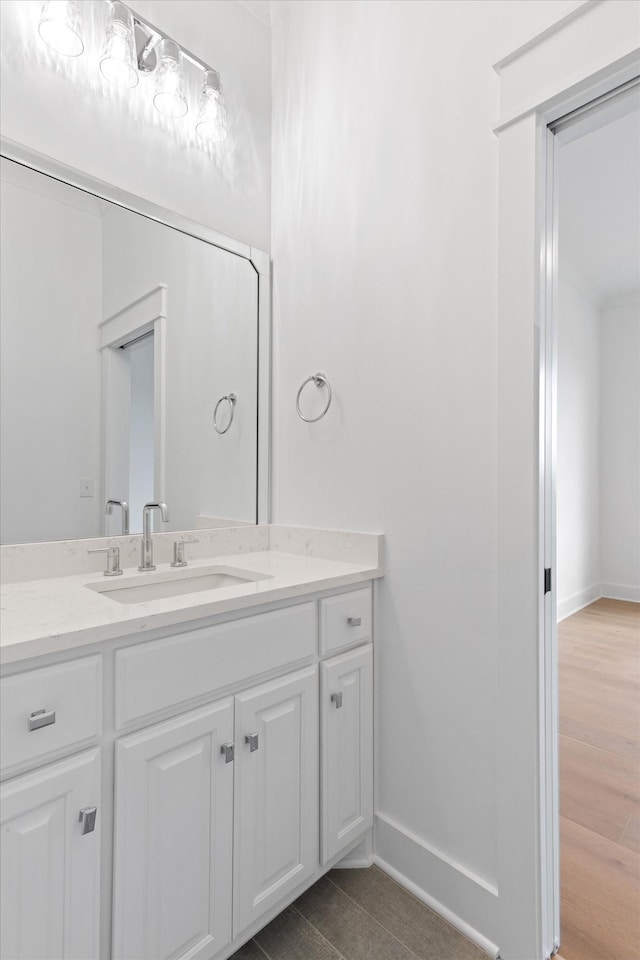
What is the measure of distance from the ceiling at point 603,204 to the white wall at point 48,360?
1743 millimetres

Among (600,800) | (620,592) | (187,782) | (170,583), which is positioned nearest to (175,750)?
(187,782)

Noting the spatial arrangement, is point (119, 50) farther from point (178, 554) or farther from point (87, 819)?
point (87, 819)

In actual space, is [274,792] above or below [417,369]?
below

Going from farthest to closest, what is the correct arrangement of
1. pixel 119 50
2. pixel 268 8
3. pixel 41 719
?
1. pixel 268 8
2. pixel 119 50
3. pixel 41 719

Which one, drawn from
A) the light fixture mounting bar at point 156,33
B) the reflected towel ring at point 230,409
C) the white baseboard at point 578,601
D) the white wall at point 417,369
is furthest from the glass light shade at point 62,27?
the white baseboard at point 578,601

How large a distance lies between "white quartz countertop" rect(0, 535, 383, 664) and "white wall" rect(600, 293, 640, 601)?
3.68 metres

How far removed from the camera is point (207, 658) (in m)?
1.10

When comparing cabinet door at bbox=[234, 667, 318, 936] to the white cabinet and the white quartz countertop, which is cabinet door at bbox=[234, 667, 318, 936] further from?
the white quartz countertop

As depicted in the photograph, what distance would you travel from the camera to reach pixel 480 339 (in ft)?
4.22

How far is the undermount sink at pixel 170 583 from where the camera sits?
1365 mm

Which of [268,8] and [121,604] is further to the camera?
[268,8]

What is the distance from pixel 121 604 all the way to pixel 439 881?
1.13m

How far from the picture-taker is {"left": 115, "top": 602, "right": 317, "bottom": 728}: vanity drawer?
98cm

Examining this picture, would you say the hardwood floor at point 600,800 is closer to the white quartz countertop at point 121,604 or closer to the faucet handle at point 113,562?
the white quartz countertop at point 121,604
